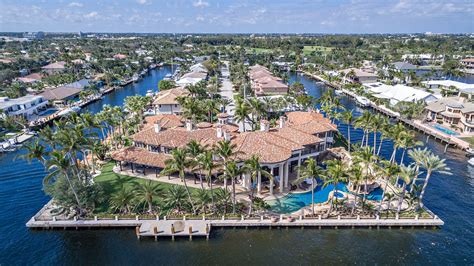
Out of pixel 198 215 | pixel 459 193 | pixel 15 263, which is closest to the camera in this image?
pixel 15 263

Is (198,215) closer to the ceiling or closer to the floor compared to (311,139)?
closer to the floor

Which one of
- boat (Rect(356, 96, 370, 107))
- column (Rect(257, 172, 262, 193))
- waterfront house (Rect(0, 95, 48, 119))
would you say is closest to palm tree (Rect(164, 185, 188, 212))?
column (Rect(257, 172, 262, 193))

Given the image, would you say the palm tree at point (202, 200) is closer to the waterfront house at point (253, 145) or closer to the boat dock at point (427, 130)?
the waterfront house at point (253, 145)

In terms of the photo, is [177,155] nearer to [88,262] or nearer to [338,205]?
[88,262]

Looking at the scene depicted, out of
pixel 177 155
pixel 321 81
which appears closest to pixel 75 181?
pixel 177 155

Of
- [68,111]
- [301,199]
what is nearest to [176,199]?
[301,199]

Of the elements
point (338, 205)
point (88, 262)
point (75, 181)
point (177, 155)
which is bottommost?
point (88, 262)
